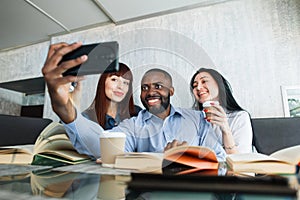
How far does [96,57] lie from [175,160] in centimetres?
→ 25

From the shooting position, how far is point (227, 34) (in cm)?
129

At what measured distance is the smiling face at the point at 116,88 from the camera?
1.53ft

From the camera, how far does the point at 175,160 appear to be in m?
0.34

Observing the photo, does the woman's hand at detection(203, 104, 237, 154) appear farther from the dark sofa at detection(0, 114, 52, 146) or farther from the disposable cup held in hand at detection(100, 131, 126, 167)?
the dark sofa at detection(0, 114, 52, 146)

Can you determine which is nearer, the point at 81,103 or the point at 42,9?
the point at 81,103

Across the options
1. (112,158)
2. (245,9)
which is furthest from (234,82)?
(112,158)

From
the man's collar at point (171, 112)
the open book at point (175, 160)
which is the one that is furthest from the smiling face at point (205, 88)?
the open book at point (175, 160)

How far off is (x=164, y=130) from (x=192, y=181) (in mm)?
366

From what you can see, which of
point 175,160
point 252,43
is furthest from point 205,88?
point 252,43

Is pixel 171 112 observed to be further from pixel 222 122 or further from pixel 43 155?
pixel 43 155

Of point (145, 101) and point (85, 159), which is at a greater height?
point (145, 101)

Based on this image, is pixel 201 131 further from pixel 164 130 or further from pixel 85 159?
pixel 85 159

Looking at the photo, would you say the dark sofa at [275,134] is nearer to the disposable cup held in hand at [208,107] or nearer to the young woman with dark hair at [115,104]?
the disposable cup held in hand at [208,107]

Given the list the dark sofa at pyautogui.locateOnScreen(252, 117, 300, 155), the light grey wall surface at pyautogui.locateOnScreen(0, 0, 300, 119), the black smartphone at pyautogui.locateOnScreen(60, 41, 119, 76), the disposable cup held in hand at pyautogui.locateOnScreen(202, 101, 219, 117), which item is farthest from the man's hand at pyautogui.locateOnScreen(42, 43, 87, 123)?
the dark sofa at pyautogui.locateOnScreen(252, 117, 300, 155)
